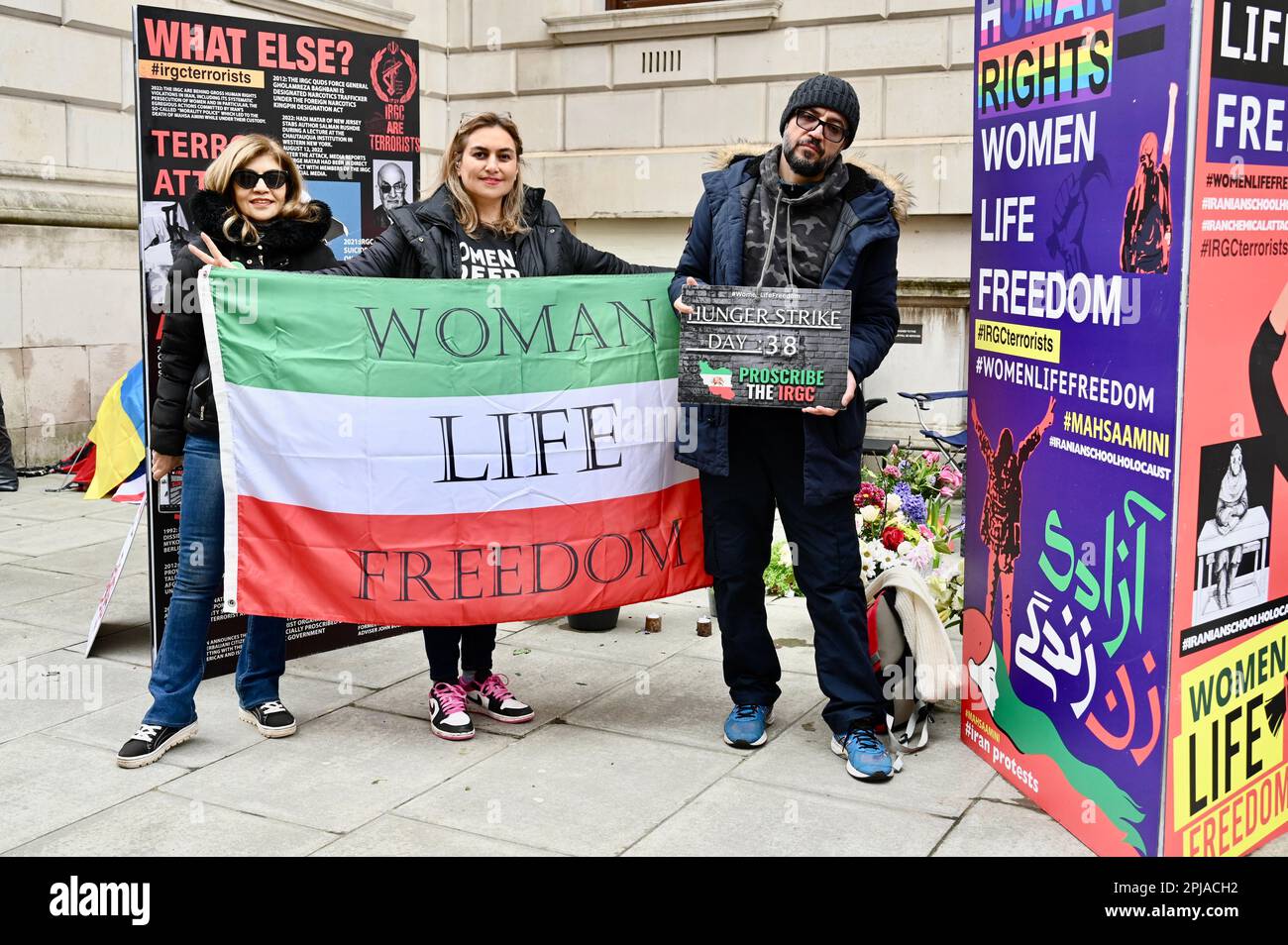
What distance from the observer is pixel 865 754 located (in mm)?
4367

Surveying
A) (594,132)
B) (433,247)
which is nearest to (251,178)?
(433,247)

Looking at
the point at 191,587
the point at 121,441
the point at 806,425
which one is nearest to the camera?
the point at 806,425

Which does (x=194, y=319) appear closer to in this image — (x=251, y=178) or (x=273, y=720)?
(x=251, y=178)

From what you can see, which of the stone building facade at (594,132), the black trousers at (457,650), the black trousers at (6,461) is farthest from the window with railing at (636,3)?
the black trousers at (457,650)

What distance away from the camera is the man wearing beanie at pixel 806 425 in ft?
14.0

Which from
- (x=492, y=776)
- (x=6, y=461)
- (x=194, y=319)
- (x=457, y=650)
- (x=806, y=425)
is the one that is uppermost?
(x=194, y=319)

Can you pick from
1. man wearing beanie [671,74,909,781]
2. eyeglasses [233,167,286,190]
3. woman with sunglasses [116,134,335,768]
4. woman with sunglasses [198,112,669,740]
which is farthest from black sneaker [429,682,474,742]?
eyeglasses [233,167,286,190]

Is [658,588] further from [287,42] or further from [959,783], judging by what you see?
[287,42]

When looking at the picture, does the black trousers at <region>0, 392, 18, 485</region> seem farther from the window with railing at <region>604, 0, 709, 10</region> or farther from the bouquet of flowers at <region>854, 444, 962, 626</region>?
the bouquet of flowers at <region>854, 444, 962, 626</region>

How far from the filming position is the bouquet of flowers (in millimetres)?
5434

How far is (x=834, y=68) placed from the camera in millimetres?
11750

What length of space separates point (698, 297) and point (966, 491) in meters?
1.23

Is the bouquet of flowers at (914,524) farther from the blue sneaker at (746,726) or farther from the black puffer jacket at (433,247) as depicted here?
the black puffer jacket at (433,247)

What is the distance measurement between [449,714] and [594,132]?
9.23m
